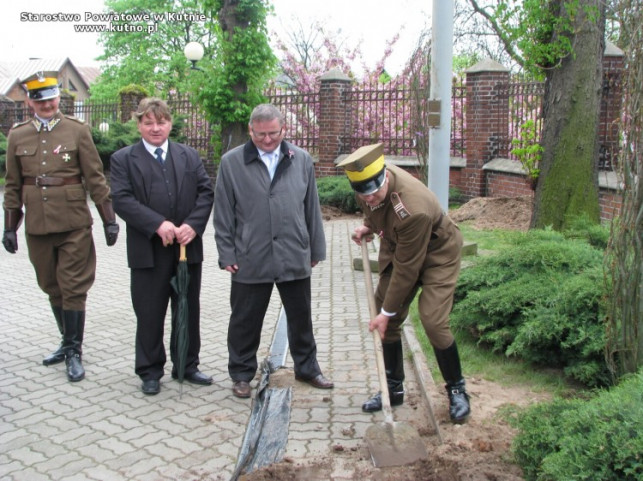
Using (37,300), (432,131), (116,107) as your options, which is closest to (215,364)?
(37,300)

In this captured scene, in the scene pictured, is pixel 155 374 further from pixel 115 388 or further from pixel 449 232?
pixel 449 232

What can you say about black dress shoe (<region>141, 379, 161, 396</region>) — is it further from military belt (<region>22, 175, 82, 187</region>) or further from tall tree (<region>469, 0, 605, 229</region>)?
tall tree (<region>469, 0, 605, 229</region>)

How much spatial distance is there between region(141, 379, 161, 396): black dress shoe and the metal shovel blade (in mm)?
1727

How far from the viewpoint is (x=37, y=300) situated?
822 cm

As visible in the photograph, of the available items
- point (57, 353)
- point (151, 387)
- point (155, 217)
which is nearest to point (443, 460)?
point (151, 387)

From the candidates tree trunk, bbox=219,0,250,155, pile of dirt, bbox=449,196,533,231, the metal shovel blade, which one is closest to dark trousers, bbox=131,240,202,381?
the metal shovel blade

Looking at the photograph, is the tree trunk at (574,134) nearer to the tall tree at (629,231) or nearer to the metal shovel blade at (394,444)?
the tall tree at (629,231)

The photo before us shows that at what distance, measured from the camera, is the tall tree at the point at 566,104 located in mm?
9078

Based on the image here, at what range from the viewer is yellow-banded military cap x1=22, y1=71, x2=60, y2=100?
Answer: 5414 millimetres

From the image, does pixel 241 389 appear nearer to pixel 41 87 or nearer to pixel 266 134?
pixel 266 134

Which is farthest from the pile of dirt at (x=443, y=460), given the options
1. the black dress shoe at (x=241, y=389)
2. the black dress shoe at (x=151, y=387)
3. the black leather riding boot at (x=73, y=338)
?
the black leather riding boot at (x=73, y=338)

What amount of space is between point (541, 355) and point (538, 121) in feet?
35.2

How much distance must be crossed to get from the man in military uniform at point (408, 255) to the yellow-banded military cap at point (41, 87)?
257cm

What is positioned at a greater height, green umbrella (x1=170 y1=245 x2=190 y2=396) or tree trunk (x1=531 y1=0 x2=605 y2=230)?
tree trunk (x1=531 y1=0 x2=605 y2=230)
